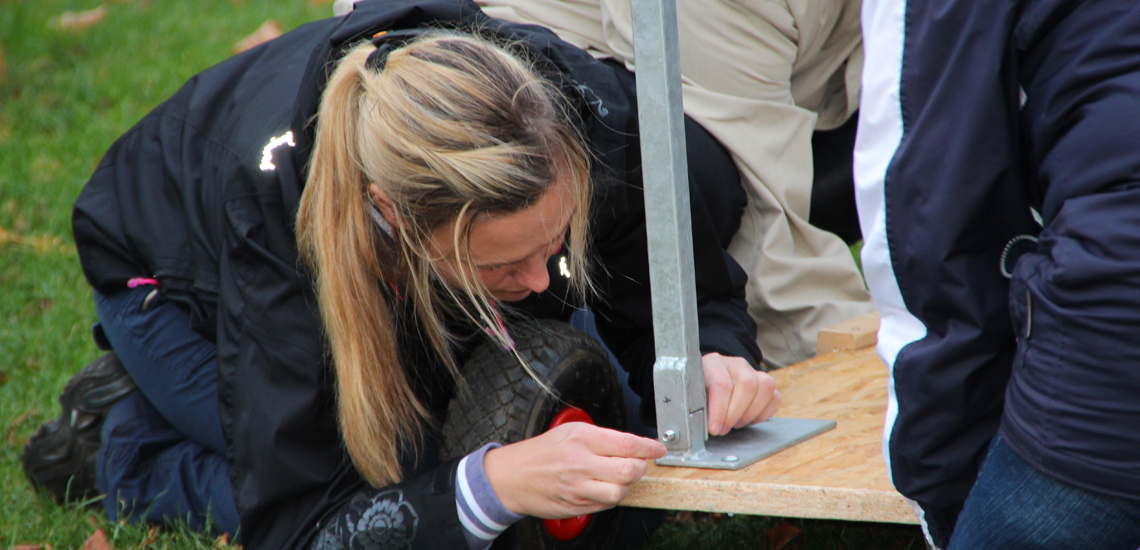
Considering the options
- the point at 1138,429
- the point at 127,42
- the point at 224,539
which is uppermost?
the point at 1138,429

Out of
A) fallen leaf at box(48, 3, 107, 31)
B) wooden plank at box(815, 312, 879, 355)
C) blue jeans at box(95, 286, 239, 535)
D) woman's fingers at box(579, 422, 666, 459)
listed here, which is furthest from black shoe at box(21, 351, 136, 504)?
fallen leaf at box(48, 3, 107, 31)

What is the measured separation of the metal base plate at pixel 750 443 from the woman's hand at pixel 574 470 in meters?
0.13

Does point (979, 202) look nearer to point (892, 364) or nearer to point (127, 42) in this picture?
point (892, 364)

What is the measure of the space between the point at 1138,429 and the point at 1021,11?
1.59ft

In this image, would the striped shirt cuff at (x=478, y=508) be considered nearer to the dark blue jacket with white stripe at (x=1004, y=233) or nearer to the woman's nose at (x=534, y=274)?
the woman's nose at (x=534, y=274)

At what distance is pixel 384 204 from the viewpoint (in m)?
1.84

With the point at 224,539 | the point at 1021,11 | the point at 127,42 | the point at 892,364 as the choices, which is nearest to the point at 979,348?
the point at 892,364

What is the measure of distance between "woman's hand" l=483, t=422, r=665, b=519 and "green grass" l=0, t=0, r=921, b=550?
2.46 feet

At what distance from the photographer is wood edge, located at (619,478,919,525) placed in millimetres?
1631

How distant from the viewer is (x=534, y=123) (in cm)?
182

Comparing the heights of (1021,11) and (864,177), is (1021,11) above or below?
above

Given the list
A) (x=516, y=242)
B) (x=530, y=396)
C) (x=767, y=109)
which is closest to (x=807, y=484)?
(x=530, y=396)

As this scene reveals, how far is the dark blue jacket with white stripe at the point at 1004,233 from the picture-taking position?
1151mm

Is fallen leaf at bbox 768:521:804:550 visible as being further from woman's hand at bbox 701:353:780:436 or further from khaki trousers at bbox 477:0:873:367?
khaki trousers at bbox 477:0:873:367
